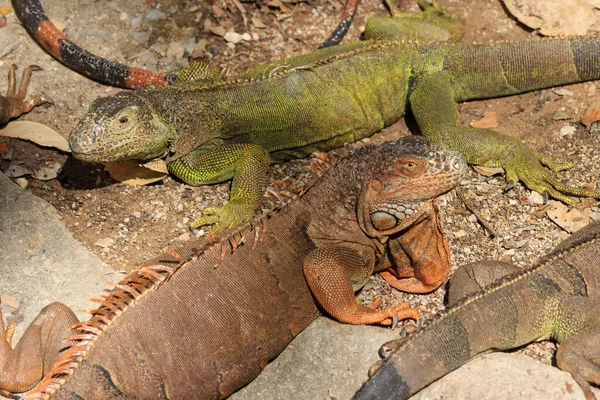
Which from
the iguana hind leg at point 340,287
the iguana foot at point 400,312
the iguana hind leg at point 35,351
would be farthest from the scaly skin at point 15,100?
the iguana foot at point 400,312

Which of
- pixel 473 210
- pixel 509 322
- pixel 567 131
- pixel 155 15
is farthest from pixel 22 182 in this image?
pixel 567 131

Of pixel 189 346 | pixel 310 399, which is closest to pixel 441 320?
pixel 310 399

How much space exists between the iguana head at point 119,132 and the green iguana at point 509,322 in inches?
75.6

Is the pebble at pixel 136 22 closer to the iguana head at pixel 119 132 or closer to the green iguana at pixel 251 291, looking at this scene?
the iguana head at pixel 119 132

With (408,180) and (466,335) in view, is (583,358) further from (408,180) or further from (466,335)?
(408,180)

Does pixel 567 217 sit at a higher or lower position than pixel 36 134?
lower

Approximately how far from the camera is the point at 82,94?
512 cm

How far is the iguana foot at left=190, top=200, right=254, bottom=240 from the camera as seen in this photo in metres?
4.23

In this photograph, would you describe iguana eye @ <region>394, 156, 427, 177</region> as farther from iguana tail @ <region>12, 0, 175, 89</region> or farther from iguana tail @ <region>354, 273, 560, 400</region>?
iguana tail @ <region>12, 0, 175, 89</region>

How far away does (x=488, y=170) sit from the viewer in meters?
4.57

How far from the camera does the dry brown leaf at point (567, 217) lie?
4191 millimetres

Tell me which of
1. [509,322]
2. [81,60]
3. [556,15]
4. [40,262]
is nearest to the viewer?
[509,322]

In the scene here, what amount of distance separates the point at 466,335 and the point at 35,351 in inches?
78.0

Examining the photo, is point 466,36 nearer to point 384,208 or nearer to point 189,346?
point 384,208
